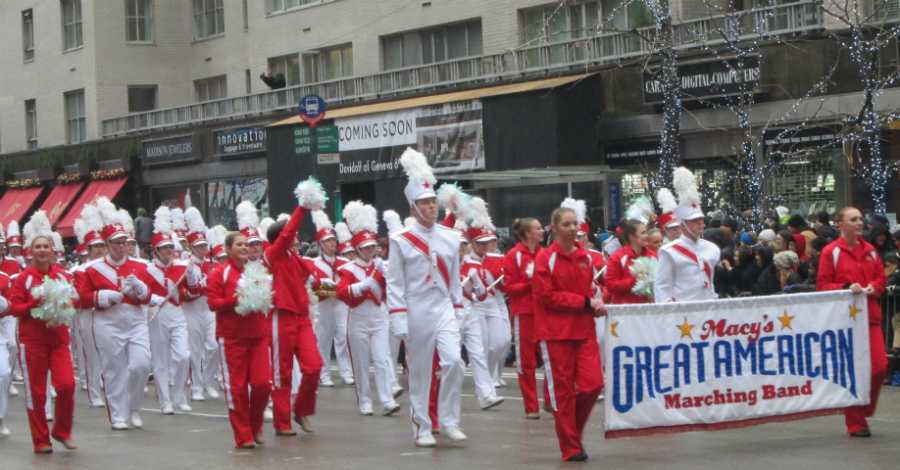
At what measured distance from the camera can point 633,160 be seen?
30.5 m

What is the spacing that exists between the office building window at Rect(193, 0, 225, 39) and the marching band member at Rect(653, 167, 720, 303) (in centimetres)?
3447

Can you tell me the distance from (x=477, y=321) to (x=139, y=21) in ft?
112

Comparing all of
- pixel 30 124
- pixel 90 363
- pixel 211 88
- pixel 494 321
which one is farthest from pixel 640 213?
pixel 30 124

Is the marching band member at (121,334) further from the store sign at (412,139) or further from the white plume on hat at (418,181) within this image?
the store sign at (412,139)

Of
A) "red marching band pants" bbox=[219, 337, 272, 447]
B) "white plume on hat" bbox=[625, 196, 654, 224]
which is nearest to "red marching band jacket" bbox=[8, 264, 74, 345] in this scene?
"red marching band pants" bbox=[219, 337, 272, 447]

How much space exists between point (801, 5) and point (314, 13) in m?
17.7

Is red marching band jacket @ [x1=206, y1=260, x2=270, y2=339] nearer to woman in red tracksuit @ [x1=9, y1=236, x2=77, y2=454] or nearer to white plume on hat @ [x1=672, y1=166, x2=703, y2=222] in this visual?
woman in red tracksuit @ [x1=9, y1=236, x2=77, y2=454]

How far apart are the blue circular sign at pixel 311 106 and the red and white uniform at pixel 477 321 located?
12641mm

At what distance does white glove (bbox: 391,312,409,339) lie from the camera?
12375mm

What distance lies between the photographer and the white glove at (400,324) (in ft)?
40.6

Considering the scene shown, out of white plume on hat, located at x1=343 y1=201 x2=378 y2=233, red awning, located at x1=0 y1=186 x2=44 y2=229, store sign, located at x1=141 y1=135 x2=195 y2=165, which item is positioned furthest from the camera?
red awning, located at x1=0 y1=186 x2=44 y2=229

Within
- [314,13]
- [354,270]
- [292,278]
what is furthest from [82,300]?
[314,13]

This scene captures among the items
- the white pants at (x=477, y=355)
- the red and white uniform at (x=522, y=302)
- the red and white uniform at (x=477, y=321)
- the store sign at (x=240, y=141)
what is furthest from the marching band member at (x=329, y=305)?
the store sign at (x=240, y=141)

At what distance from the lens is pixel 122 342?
49.3ft
